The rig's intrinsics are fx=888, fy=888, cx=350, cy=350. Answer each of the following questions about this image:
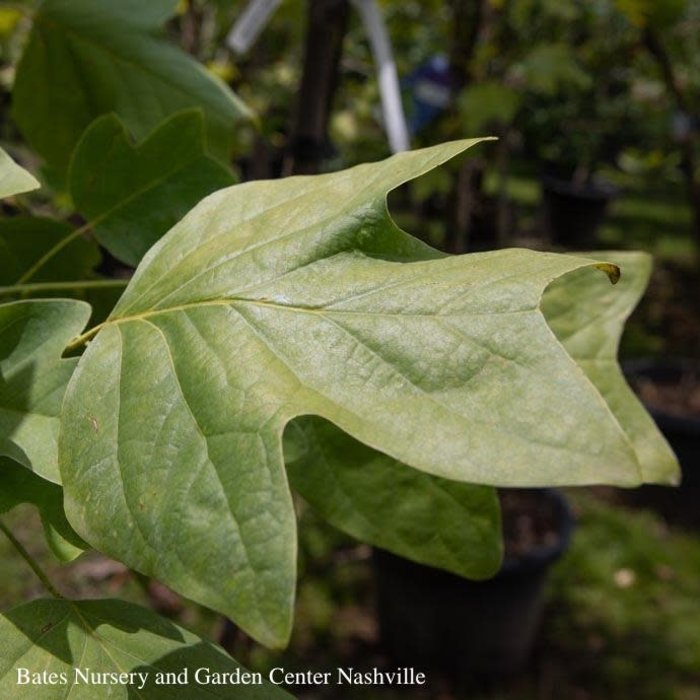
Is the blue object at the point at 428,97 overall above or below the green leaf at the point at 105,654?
below

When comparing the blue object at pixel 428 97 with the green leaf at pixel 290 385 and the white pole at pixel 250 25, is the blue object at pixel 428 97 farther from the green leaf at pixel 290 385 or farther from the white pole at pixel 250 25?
the green leaf at pixel 290 385

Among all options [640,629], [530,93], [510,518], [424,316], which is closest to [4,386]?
[424,316]

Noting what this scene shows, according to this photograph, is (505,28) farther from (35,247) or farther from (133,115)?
(35,247)

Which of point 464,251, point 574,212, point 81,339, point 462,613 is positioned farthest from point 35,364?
point 574,212

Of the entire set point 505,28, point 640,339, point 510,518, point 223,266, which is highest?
point 223,266

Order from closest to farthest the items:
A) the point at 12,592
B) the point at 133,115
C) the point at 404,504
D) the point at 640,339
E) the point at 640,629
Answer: the point at 404,504, the point at 133,115, the point at 12,592, the point at 640,629, the point at 640,339

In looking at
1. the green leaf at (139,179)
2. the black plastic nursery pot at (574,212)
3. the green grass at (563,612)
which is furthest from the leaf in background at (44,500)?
the black plastic nursery pot at (574,212)
